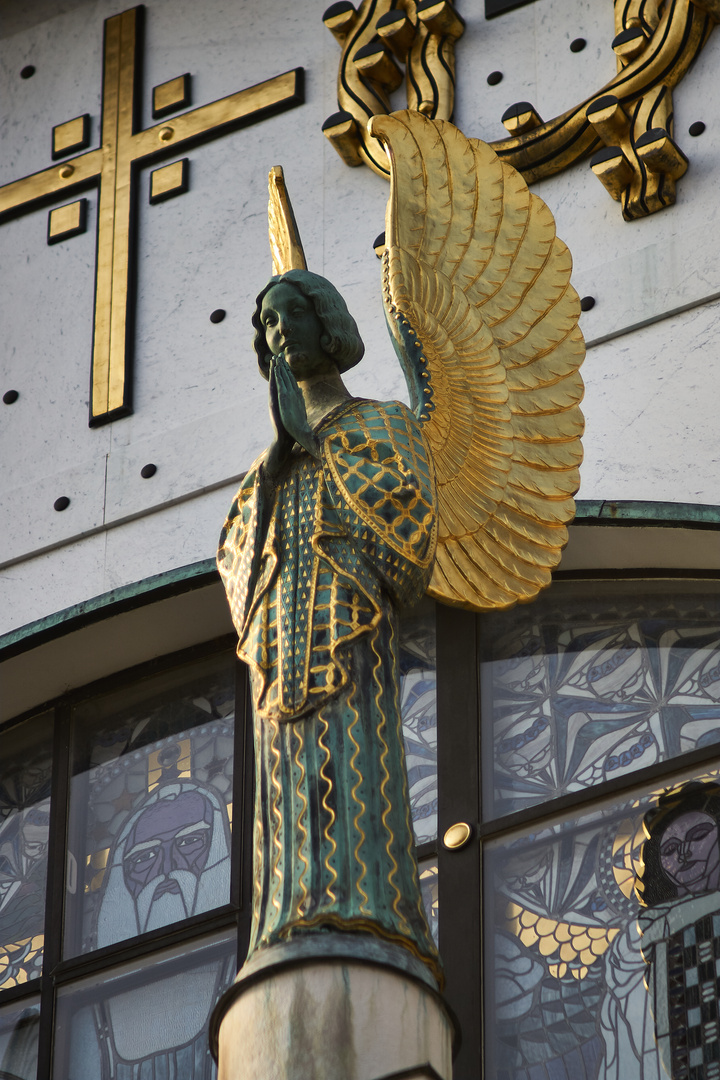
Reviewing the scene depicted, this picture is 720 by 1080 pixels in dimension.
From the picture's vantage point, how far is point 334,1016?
4.75m

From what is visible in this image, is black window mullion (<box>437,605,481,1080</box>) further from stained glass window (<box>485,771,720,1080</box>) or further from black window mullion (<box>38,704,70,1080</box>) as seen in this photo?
black window mullion (<box>38,704,70,1080</box>)

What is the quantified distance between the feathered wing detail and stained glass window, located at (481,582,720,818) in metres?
0.80

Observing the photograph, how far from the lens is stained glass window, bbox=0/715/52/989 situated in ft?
22.7

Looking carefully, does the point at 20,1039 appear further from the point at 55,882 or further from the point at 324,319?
the point at 324,319

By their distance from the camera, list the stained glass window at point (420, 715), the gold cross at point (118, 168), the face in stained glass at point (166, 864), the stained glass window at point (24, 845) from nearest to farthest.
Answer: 1. the stained glass window at point (420, 715)
2. the face in stained glass at point (166, 864)
3. the stained glass window at point (24, 845)
4. the gold cross at point (118, 168)

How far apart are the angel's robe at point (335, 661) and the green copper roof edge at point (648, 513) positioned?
3.62 ft

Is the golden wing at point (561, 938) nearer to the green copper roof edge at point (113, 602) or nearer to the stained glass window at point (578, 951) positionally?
the stained glass window at point (578, 951)

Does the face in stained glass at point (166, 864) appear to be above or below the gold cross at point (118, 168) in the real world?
below

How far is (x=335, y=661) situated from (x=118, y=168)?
10.9ft

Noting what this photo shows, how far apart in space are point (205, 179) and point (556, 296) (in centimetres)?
211

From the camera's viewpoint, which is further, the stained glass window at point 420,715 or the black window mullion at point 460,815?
the stained glass window at point 420,715

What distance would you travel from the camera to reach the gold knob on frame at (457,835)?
252 inches

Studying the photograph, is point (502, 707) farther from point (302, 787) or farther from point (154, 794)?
point (302, 787)

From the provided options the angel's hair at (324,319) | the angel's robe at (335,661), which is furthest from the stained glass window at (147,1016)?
the angel's hair at (324,319)
